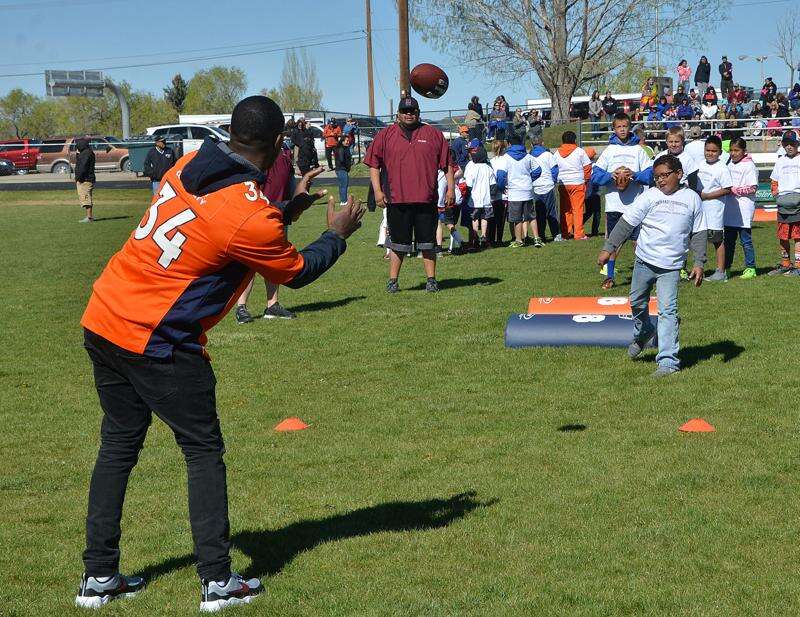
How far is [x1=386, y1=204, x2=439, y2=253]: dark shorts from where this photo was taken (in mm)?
12641

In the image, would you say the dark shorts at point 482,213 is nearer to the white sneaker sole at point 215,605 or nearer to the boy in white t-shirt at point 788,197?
the boy in white t-shirt at point 788,197

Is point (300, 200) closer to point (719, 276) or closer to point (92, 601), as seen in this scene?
point (92, 601)

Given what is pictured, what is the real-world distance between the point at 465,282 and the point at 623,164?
2668mm

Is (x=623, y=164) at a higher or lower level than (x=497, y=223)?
higher

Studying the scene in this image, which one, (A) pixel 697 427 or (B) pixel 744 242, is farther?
(B) pixel 744 242

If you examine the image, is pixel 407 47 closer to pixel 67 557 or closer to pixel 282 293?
pixel 282 293

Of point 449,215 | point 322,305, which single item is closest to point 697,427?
point 322,305

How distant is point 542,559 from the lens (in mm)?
4887

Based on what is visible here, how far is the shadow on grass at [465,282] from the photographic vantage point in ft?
46.4

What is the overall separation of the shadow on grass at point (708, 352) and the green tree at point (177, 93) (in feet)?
337

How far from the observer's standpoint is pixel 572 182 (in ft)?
62.8

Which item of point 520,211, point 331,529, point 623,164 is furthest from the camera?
Result: point 520,211

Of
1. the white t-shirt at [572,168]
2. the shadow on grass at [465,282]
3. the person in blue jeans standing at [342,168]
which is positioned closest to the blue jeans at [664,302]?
the shadow on grass at [465,282]

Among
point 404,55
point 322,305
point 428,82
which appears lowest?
point 322,305
